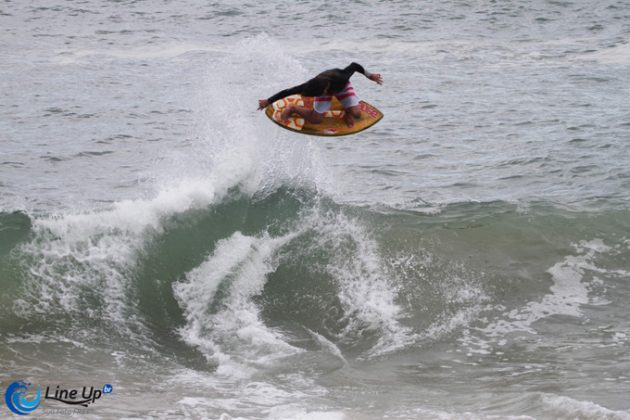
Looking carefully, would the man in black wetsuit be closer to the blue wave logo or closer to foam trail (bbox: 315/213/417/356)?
foam trail (bbox: 315/213/417/356)

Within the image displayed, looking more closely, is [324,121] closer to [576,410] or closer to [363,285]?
[363,285]

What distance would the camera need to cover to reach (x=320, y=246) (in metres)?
13.5

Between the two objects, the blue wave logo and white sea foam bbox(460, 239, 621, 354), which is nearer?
the blue wave logo

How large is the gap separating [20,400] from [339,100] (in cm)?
632

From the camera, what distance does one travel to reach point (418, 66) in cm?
2595

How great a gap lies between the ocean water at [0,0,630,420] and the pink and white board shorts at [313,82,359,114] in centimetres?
191

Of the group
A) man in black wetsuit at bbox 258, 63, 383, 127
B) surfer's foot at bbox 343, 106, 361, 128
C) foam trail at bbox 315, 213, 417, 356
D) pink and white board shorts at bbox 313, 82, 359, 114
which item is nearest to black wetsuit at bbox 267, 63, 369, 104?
man in black wetsuit at bbox 258, 63, 383, 127

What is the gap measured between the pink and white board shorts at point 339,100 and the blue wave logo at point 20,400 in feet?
18.8

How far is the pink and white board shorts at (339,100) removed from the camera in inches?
512

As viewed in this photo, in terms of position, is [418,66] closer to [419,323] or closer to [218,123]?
[218,123]

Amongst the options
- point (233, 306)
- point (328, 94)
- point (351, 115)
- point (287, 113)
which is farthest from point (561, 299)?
point (287, 113)

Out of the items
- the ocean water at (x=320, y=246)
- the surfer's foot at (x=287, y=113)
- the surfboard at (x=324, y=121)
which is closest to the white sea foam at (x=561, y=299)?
the ocean water at (x=320, y=246)

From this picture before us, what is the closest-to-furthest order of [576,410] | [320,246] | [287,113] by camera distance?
[576,410]
[287,113]
[320,246]

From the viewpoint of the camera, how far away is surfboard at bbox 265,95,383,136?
42.8 feet
